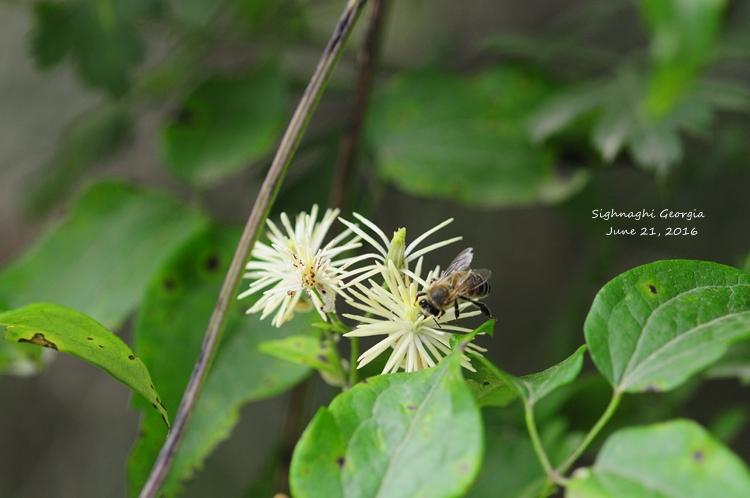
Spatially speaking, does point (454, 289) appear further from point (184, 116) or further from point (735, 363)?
point (184, 116)

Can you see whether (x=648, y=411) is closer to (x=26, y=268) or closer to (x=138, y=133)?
(x=26, y=268)

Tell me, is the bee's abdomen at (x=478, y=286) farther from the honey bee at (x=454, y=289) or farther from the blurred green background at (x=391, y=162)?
the blurred green background at (x=391, y=162)

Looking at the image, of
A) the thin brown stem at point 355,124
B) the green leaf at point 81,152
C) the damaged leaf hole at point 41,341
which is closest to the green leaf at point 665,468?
the damaged leaf hole at point 41,341

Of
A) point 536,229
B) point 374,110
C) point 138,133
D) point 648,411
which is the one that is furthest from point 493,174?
point 138,133

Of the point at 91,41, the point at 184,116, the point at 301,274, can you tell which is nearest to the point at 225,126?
the point at 184,116

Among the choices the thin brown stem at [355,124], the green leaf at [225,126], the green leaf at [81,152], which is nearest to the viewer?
the thin brown stem at [355,124]
